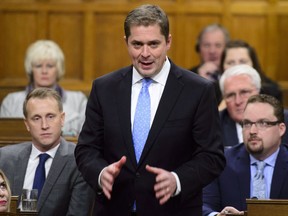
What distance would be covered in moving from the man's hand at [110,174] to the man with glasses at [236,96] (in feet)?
7.87

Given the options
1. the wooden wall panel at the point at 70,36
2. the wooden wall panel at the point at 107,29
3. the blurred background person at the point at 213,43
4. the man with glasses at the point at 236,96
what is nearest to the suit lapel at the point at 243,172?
the man with glasses at the point at 236,96

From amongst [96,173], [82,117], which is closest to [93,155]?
[96,173]

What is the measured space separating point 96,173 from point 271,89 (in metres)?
3.33

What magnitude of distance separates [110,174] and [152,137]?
0.27 m

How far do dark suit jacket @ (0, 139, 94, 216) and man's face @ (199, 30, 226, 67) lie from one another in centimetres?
281

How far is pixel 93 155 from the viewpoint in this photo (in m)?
3.65

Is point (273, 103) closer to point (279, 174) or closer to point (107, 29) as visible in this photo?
point (279, 174)

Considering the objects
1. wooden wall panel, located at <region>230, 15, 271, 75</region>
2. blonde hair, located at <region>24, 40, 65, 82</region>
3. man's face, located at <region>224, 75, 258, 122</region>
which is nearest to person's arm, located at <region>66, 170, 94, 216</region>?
man's face, located at <region>224, 75, 258, 122</region>

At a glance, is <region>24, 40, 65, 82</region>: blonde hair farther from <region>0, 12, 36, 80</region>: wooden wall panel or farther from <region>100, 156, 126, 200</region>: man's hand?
<region>100, 156, 126, 200</region>: man's hand

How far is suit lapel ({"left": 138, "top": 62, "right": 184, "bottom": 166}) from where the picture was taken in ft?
11.8

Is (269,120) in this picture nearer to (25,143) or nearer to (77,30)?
(25,143)

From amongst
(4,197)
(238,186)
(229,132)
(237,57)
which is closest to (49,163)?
(4,197)

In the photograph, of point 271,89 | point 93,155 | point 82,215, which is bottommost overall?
point 82,215

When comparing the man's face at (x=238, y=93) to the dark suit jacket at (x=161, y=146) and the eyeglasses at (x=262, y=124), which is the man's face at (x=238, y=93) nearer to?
the eyeglasses at (x=262, y=124)
